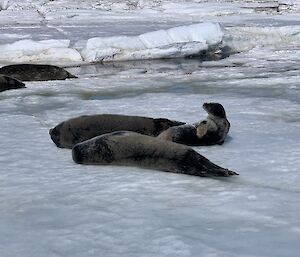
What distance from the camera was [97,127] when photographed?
4309mm

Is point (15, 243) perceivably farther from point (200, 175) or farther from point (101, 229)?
point (200, 175)

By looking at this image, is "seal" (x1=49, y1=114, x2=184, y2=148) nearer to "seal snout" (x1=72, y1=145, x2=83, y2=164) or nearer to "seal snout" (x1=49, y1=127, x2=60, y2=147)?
"seal snout" (x1=49, y1=127, x2=60, y2=147)

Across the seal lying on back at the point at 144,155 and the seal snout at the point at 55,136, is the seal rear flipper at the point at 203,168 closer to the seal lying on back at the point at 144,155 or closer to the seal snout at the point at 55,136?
the seal lying on back at the point at 144,155

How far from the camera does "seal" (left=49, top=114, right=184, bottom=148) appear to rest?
13.9 ft

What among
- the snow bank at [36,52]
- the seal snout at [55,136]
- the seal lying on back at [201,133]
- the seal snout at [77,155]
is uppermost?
the seal lying on back at [201,133]

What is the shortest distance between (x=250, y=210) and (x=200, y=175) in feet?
2.26

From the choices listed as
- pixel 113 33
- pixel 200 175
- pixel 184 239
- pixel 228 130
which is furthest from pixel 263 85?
pixel 113 33

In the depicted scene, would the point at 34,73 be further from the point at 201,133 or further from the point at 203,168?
the point at 203,168

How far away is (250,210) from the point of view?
2.68 metres

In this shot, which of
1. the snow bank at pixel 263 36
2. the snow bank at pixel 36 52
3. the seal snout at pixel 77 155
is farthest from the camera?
the snow bank at pixel 263 36

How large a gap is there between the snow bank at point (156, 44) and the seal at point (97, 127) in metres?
7.67

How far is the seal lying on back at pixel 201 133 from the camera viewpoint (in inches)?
158

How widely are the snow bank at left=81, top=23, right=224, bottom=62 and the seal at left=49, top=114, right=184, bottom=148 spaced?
7.67 m

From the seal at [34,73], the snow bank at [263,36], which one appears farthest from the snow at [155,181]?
the snow bank at [263,36]
